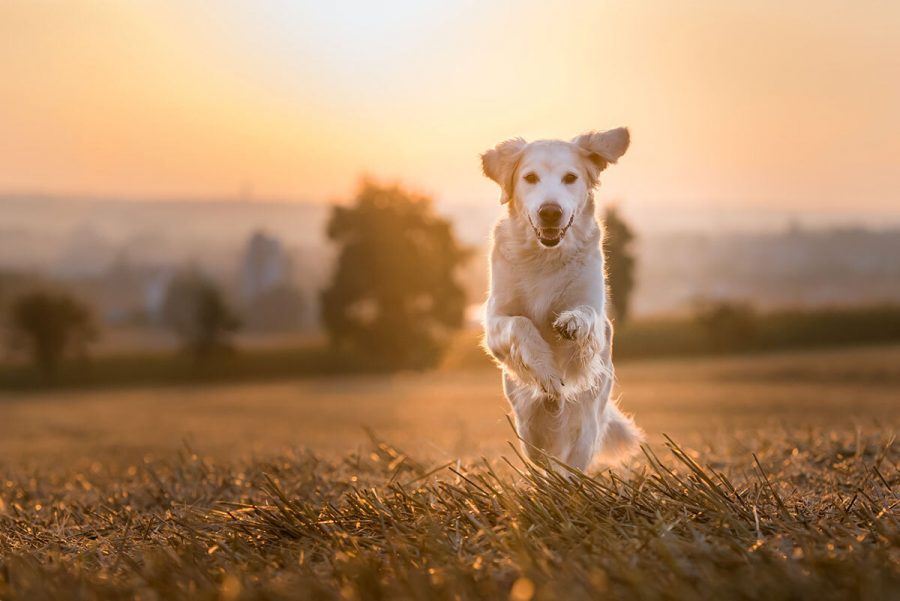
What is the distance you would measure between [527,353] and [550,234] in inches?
32.0

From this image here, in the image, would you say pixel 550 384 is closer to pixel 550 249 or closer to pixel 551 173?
pixel 550 249

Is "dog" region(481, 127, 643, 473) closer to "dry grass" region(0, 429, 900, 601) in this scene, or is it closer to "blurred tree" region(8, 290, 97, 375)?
"dry grass" region(0, 429, 900, 601)

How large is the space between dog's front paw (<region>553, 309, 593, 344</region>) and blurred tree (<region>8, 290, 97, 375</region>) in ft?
204

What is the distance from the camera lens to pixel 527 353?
612cm

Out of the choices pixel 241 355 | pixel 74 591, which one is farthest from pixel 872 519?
pixel 241 355

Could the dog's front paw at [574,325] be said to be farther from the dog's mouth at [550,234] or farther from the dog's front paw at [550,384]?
the dog's mouth at [550,234]

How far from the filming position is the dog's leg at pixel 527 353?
20.1 ft

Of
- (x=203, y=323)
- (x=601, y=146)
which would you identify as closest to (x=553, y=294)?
(x=601, y=146)

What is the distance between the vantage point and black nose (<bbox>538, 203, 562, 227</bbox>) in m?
5.95

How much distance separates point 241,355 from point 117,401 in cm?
1821

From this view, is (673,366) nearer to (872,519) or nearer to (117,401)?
(117,401)

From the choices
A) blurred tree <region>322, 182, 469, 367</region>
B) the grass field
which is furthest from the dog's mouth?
blurred tree <region>322, 182, 469, 367</region>

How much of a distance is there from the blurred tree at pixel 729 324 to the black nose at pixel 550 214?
5078 cm

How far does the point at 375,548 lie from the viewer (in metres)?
4.06
